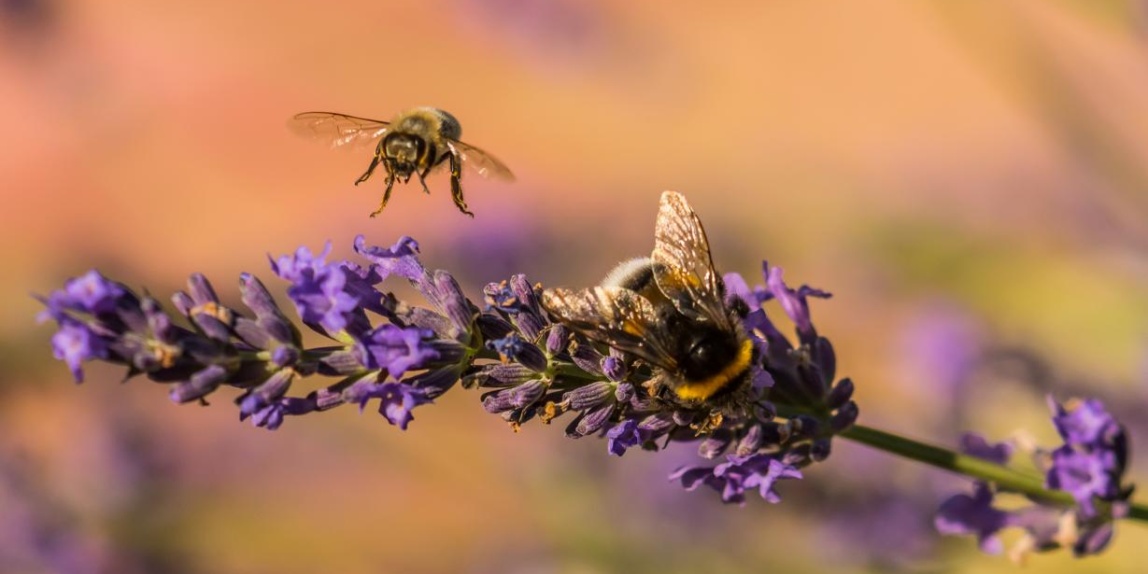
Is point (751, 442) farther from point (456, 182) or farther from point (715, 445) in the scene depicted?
point (456, 182)

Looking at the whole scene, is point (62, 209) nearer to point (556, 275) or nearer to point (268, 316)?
point (556, 275)

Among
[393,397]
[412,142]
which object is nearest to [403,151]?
[412,142]

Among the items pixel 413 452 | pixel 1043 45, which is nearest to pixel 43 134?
pixel 413 452

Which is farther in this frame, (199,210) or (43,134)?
(43,134)

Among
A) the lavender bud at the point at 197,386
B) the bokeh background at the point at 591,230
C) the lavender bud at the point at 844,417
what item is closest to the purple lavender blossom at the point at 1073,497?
the lavender bud at the point at 844,417

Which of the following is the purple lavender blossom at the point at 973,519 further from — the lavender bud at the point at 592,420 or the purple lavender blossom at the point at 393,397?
the purple lavender blossom at the point at 393,397

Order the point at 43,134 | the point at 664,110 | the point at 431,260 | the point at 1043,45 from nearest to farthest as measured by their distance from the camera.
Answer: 1. the point at 1043,45
2. the point at 431,260
3. the point at 664,110
4. the point at 43,134

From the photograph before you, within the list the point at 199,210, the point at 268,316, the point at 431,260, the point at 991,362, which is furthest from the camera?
the point at 199,210
